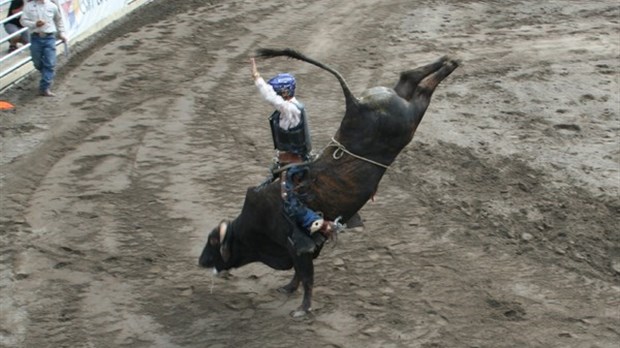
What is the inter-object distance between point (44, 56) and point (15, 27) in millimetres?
2156

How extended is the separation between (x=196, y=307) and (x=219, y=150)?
419 centimetres

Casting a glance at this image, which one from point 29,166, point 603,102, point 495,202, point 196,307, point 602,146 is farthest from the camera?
point 603,102

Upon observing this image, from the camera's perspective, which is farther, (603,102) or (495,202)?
(603,102)

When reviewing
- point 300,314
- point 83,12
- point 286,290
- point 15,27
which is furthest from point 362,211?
point 83,12

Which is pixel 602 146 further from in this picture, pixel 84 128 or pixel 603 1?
pixel 603 1

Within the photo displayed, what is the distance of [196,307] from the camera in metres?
8.45

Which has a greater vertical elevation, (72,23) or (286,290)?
(72,23)

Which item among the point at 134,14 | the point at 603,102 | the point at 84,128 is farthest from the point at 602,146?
the point at 134,14

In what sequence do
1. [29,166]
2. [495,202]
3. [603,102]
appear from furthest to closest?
[603,102]
[29,166]
[495,202]

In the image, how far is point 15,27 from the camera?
16047mm

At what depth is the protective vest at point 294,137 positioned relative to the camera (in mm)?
8016

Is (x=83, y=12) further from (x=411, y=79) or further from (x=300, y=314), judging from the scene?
(x=411, y=79)

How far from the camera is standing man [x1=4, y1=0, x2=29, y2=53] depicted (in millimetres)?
15898

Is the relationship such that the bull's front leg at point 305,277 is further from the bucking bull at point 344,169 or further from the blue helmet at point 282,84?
the blue helmet at point 282,84
